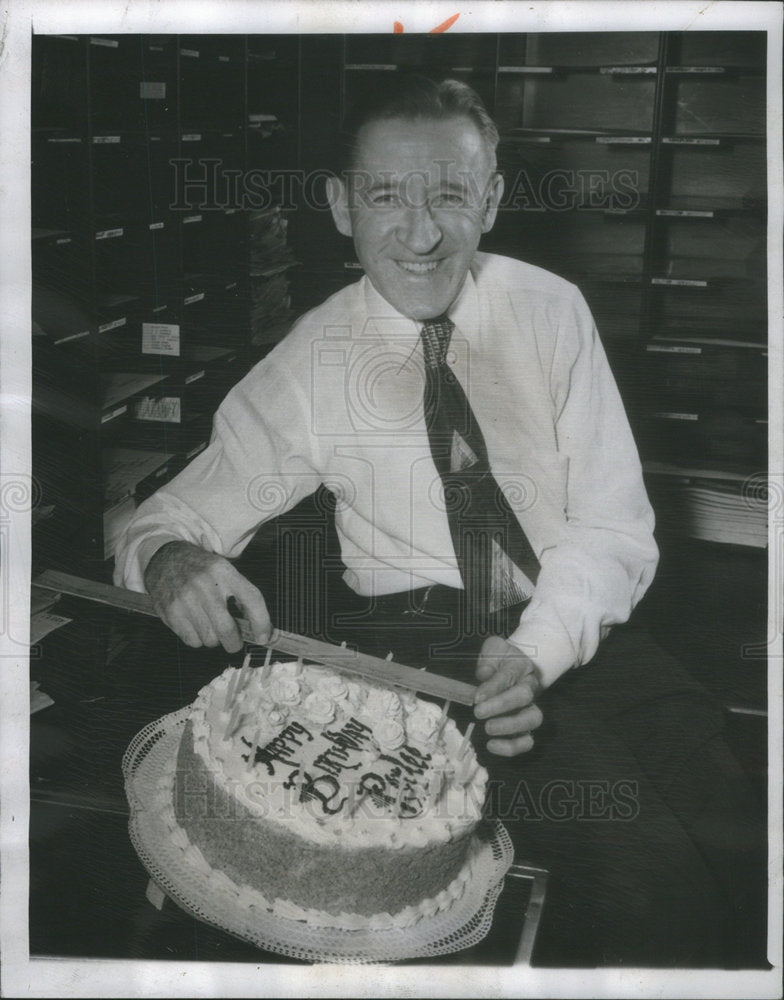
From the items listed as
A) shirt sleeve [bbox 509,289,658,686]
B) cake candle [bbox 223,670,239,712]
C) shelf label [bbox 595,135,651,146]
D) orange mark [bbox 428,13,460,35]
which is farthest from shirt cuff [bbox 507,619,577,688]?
orange mark [bbox 428,13,460,35]

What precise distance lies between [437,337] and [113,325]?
512 millimetres

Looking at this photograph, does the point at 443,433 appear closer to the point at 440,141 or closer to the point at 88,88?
the point at 440,141

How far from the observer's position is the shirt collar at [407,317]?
1.34 metres

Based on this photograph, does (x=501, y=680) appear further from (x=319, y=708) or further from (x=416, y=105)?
(x=416, y=105)

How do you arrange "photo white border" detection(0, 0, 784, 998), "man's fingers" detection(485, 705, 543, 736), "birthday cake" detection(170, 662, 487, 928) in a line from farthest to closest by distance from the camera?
1. "man's fingers" detection(485, 705, 543, 736)
2. "photo white border" detection(0, 0, 784, 998)
3. "birthday cake" detection(170, 662, 487, 928)

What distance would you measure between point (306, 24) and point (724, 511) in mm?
973

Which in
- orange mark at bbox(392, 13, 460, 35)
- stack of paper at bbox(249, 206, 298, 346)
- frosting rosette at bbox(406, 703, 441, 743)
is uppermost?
orange mark at bbox(392, 13, 460, 35)

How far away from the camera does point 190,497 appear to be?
1.37m

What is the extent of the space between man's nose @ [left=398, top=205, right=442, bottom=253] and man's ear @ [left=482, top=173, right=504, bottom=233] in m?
0.07

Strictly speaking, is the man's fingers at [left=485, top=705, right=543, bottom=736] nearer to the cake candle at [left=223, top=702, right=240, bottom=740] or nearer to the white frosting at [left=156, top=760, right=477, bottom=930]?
the white frosting at [left=156, top=760, right=477, bottom=930]

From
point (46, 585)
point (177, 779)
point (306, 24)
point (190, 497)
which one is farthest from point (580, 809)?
point (306, 24)

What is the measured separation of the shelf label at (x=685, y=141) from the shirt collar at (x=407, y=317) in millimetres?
384

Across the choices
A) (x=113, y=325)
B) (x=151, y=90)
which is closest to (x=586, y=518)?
(x=113, y=325)

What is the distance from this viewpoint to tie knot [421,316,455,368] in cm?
135
